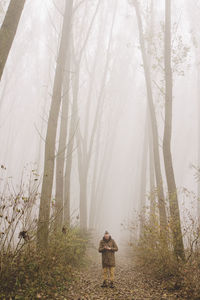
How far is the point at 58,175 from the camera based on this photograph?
698 centimetres

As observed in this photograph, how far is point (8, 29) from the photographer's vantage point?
157 inches

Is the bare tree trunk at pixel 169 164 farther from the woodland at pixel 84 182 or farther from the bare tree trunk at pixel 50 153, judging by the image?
the bare tree trunk at pixel 50 153

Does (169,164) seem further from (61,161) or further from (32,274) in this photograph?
(32,274)

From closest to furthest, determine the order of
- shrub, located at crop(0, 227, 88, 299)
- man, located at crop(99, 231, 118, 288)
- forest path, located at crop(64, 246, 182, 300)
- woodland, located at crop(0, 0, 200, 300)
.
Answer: shrub, located at crop(0, 227, 88, 299)
woodland, located at crop(0, 0, 200, 300)
forest path, located at crop(64, 246, 182, 300)
man, located at crop(99, 231, 118, 288)

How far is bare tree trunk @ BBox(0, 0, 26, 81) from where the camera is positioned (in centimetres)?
385

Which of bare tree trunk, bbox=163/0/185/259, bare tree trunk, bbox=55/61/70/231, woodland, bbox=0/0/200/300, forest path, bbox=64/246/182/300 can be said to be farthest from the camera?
bare tree trunk, bbox=55/61/70/231

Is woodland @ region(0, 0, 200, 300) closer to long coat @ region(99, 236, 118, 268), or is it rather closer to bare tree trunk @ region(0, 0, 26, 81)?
bare tree trunk @ region(0, 0, 26, 81)

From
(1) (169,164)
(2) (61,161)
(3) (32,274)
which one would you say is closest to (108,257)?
(3) (32,274)

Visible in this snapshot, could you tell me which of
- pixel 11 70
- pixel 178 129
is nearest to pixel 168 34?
pixel 11 70

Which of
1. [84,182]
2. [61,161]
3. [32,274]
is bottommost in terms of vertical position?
[32,274]

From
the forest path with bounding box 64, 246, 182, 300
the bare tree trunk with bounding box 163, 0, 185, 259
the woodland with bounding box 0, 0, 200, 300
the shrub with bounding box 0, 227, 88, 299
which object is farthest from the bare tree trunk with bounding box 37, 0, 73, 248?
the bare tree trunk with bounding box 163, 0, 185, 259

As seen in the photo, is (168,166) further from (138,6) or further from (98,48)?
(98,48)

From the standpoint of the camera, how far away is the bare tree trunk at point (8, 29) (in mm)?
3852

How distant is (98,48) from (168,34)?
6.82m
